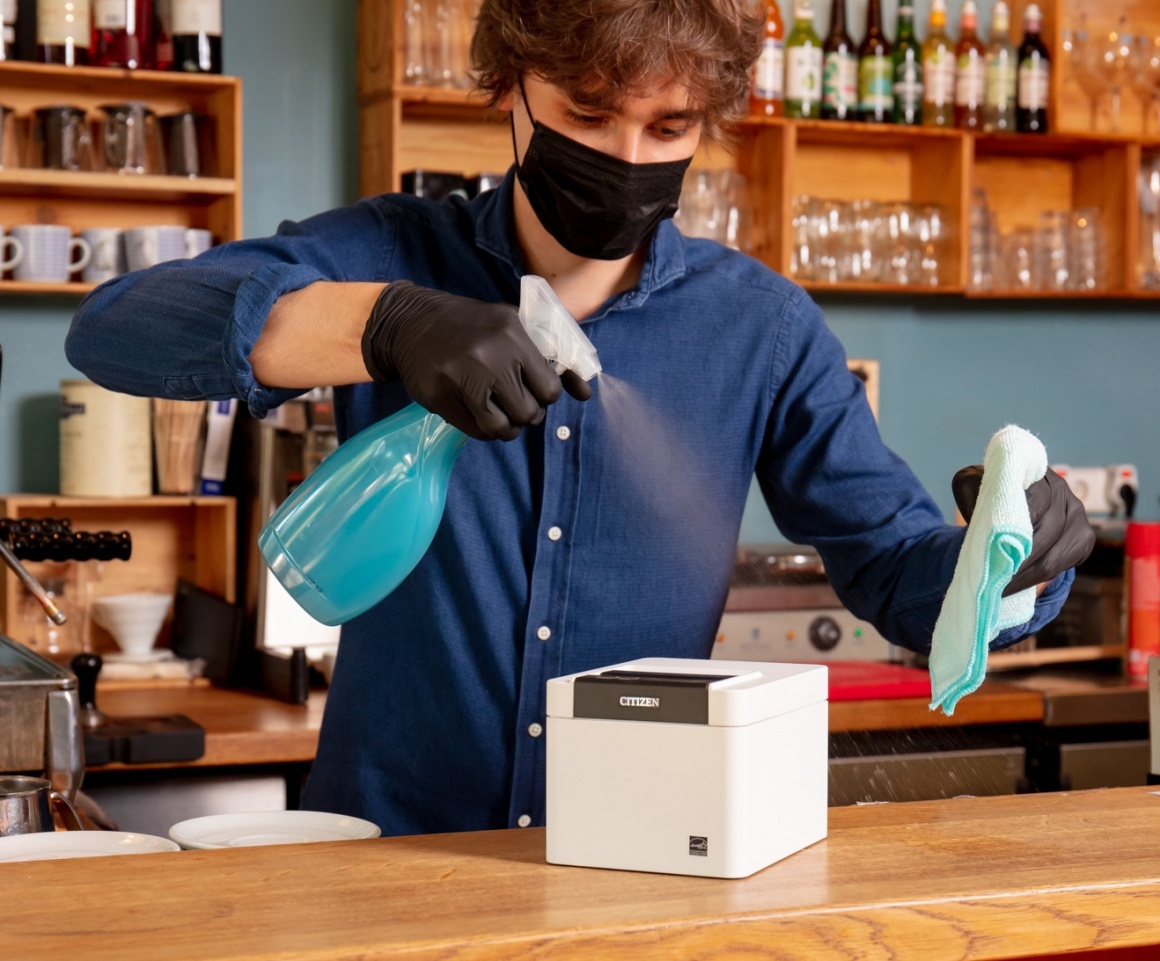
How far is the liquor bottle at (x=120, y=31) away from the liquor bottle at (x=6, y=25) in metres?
0.16

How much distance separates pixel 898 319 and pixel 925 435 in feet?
1.00

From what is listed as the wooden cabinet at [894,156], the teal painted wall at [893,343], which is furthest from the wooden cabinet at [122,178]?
the wooden cabinet at [894,156]

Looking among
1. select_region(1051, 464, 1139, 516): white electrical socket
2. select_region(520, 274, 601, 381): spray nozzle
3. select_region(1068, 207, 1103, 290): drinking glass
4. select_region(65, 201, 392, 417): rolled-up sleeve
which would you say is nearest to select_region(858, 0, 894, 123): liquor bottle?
select_region(1068, 207, 1103, 290): drinking glass

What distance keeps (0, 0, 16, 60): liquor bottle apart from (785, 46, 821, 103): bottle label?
1.68m

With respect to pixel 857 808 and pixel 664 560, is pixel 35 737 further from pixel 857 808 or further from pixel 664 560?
pixel 857 808

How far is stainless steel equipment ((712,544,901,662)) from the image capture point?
3.02 metres

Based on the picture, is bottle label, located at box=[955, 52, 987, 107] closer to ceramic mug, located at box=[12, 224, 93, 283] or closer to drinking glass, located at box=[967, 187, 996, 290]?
drinking glass, located at box=[967, 187, 996, 290]

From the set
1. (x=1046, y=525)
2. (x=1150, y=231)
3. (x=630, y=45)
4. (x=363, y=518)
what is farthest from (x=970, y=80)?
(x=363, y=518)

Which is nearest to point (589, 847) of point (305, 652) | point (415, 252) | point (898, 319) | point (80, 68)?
point (415, 252)

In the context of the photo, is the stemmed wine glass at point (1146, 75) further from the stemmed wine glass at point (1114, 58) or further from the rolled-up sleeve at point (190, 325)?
the rolled-up sleeve at point (190, 325)

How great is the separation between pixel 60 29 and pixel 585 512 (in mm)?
1955

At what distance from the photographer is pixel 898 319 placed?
3760mm

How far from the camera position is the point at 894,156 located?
372 centimetres

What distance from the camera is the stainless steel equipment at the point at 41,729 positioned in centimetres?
170
